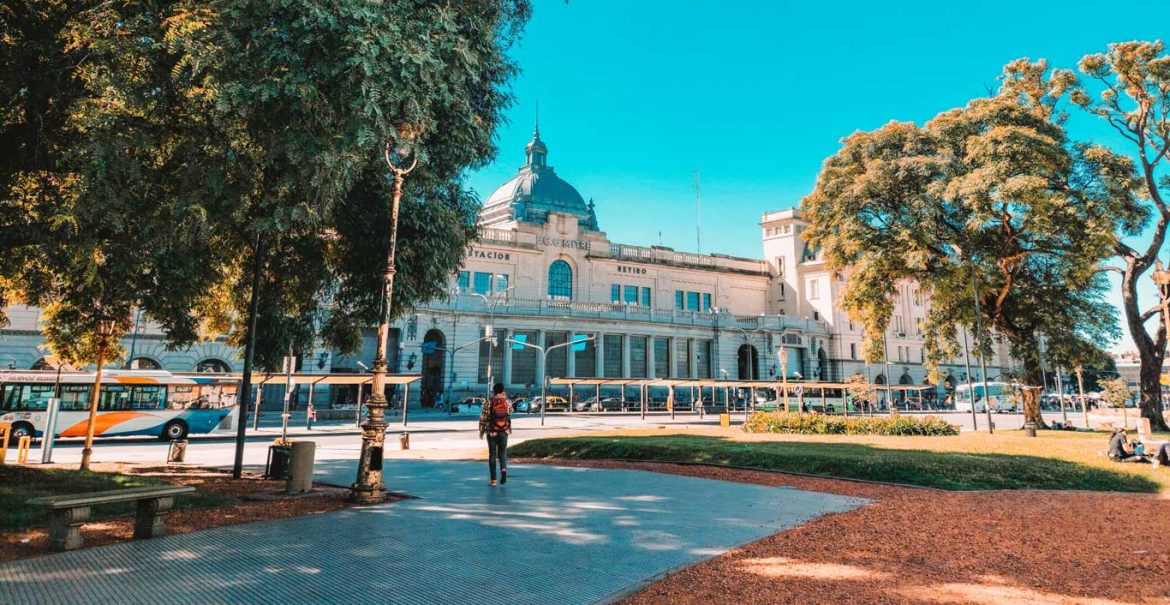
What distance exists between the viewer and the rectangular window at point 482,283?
6112cm

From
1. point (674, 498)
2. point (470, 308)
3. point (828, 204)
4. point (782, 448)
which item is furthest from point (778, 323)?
point (674, 498)

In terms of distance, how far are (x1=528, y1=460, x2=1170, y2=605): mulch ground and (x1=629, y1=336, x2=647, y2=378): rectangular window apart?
53886 millimetres

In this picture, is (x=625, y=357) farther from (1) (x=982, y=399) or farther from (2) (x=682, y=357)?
(1) (x=982, y=399)

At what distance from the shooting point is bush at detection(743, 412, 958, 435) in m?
22.9

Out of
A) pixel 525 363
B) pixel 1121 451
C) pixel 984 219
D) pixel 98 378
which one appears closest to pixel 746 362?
pixel 525 363

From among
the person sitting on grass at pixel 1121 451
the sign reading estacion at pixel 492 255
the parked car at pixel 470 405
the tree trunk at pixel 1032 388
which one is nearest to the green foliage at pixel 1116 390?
the tree trunk at pixel 1032 388

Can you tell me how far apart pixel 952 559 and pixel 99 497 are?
8.97m

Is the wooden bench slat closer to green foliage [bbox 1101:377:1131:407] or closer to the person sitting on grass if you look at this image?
the person sitting on grass

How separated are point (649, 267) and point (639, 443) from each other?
55.2 m

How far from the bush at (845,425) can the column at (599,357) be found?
35713mm

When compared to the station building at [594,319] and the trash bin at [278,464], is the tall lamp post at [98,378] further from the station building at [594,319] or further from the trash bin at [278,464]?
the station building at [594,319]

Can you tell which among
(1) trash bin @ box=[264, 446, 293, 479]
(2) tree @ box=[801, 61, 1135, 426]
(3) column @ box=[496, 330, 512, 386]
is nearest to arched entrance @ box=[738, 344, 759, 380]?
(3) column @ box=[496, 330, 512, 386]

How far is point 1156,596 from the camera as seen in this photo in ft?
16.3

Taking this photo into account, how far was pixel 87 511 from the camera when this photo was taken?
627 centimetres
